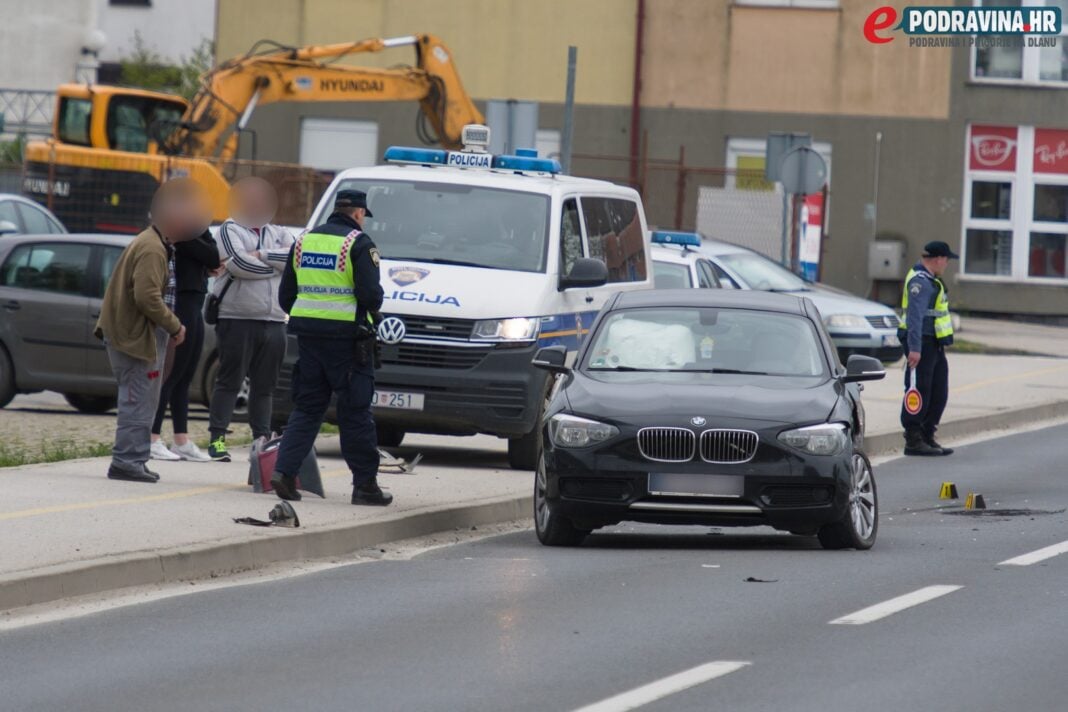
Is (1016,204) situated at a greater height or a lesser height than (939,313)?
greater

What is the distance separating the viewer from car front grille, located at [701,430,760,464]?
11070 millimetres

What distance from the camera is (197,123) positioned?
30078mm

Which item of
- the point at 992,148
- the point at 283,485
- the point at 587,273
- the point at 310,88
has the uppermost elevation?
the point at 992,148

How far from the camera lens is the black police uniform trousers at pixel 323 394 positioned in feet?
39.3

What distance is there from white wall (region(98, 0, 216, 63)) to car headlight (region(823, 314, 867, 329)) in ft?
98.7

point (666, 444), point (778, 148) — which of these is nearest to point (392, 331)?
point (666, 444)

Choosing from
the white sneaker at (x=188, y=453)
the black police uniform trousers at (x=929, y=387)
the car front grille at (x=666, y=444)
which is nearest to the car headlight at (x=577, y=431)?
the car front grille at (x=666, y=444)

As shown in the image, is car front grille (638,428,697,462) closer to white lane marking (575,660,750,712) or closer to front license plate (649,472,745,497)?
front license plate (649,472,745,497)

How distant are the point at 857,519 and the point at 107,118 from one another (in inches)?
914

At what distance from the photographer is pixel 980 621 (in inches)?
351

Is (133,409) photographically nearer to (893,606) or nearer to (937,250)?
(893,606)

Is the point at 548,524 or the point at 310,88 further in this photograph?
the point at 310,88

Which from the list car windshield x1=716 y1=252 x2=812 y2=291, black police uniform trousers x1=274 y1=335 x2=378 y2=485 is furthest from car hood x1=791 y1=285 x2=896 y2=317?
black police uniform trousers x1=274 y1=335 x2=378 y2=485

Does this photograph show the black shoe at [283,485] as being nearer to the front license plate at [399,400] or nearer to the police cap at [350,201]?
the police cap at [350,201]
